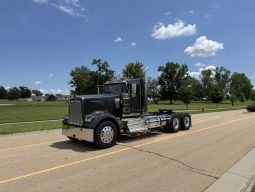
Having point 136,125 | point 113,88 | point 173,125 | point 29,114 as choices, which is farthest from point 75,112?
point 29,114

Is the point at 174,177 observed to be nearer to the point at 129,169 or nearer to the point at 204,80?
the point at 129,169

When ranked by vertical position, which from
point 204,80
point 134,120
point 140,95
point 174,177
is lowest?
point 174,177

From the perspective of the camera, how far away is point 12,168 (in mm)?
7133

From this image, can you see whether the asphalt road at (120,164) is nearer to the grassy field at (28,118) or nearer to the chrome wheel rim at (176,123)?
the chrome wheel rim at (176,123)

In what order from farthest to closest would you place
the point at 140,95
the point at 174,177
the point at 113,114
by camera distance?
the point at 140,95, the point at 113,114, the point at 174,177

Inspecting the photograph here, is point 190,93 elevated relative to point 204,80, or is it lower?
lower

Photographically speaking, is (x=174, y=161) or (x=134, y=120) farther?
(x=134, y=120)

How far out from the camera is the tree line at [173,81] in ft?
249

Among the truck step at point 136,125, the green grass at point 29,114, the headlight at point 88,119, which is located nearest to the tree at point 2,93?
the green grass at point 29,114

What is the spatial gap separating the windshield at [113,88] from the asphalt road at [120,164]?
7.11 feet

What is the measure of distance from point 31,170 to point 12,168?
594 mm

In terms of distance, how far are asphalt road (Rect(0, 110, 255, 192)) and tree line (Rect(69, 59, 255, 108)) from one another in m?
52.0

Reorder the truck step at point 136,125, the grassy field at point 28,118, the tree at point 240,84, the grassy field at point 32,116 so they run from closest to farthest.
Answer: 1. the truck step at point 136,125
2. the grassy field at point 28,118
3. the grassy field at point 32,116
4. the tree at point 240,84

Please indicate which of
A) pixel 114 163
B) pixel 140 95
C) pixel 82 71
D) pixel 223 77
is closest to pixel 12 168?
pixel 114 163
